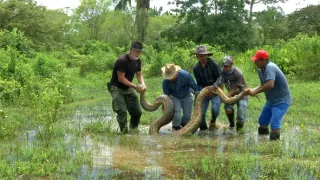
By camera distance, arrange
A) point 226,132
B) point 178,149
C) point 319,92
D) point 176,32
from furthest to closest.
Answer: point 176,32
point 319,92
point 226,132
point 178,149

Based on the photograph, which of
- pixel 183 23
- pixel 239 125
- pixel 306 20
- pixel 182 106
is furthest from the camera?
pixel 306 20

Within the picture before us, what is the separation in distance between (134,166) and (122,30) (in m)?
30.0

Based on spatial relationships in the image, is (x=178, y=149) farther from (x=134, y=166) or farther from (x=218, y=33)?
(x=218, y=33)

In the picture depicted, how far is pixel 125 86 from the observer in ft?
29.8

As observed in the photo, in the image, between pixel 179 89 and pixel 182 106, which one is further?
pixel 182 106

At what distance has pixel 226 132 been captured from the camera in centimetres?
913

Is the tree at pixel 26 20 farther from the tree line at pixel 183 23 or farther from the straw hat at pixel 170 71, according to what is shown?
the straw hat at pixel 170 71

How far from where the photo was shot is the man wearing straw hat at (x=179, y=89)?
8945mm

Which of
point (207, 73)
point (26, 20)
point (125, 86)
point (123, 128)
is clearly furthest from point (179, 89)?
point (26, 20)

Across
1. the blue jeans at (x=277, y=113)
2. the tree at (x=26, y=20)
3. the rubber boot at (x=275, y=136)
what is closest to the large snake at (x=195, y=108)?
the blue jeans at (x=277, y=113)

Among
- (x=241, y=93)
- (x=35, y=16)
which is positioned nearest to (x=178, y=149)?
(x=241, y=93)

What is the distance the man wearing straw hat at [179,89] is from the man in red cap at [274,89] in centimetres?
150

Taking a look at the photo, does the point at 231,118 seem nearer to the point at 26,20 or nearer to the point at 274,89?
the point at 274,89

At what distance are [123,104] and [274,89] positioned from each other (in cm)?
299
